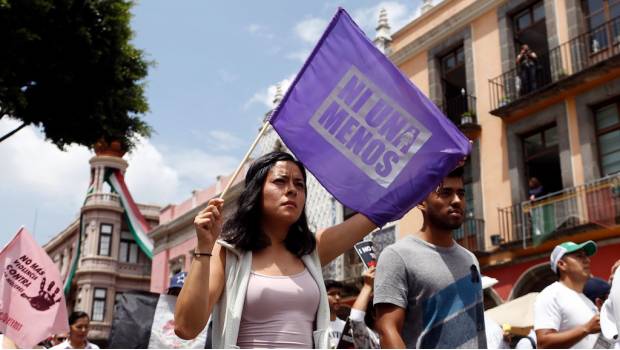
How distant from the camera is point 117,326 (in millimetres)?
7719

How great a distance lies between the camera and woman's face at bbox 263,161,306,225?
297 centimetres

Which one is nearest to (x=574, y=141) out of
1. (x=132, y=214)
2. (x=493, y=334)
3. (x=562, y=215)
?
(x=562, y=215)

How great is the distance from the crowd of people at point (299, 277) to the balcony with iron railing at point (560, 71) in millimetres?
11788

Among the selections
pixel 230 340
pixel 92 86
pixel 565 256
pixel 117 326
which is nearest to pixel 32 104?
pixel 92 86

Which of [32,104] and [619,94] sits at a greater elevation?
[619,94]

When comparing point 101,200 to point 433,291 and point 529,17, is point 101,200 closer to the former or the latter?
point 529,17

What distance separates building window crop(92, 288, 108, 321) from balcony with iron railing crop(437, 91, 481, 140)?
28180 millimetres

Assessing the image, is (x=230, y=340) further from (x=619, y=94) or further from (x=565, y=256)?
(x=619, y=94)

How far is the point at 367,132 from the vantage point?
344cm

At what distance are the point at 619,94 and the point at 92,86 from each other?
10.2 metres

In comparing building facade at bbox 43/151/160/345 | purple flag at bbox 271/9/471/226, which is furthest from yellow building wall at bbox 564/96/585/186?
building facade at bbox 43/151/160/345

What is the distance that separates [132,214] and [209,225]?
37.4 metres

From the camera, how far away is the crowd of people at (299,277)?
2730 millimetres

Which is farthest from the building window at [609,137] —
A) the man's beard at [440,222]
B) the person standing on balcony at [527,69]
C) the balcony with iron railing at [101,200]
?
the balcony with iron railing at [101,200]
